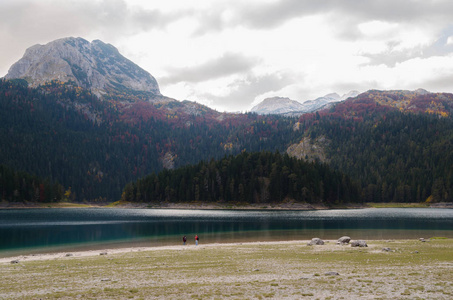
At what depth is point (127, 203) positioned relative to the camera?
7480 inches

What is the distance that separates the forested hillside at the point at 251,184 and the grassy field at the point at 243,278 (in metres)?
136

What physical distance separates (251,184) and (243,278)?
14750cm

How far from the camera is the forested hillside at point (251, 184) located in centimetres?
16688

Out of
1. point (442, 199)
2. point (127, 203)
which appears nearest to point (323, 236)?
point (127, 203)

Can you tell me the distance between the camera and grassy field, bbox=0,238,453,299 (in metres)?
16.9

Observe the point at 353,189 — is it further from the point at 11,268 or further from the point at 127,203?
the point at 11,268

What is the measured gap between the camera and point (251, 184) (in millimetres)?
168125

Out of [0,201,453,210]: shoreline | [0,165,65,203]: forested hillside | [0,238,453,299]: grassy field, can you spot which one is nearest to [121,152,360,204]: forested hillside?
[0,201,453,210]: shoreline

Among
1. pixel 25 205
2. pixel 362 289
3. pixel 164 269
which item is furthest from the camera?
pixel 25 205

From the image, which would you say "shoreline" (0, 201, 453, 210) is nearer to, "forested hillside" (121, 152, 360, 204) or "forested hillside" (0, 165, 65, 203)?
"forested hillside" (121, 152, 360, 204)

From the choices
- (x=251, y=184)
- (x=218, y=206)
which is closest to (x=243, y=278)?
(x=218, y=206)

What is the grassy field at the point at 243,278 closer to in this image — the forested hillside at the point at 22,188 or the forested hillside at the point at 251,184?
the forested hillside at the point at 251,184

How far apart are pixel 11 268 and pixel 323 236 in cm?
4805

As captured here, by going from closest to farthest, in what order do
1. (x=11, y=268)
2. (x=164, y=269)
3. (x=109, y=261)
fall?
(x=164, y=269)
(x=11, y=268)
(x=109, y=261)
